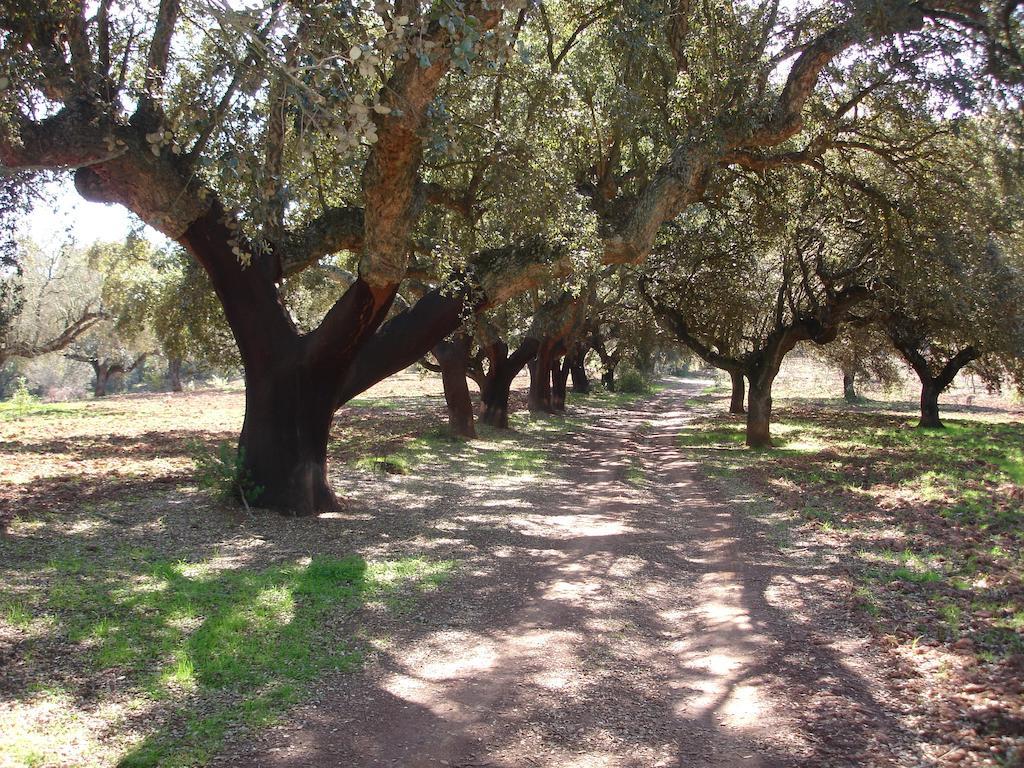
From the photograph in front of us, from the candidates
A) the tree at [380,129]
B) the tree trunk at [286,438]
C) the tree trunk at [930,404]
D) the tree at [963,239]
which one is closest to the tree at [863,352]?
the tree trunk at [930,404]

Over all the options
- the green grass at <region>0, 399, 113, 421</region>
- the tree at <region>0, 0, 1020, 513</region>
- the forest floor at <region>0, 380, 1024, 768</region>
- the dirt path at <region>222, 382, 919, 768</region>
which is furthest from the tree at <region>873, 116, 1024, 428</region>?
the green grass at <region>0, 399, 113, 421</region>

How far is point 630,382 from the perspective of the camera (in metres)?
53.7

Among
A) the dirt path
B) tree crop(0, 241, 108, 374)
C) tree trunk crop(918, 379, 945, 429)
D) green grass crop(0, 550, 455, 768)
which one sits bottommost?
the dirt path

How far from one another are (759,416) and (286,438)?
13526mm

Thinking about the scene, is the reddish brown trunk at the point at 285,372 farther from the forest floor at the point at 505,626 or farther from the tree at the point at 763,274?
the tree at the point at 763,274

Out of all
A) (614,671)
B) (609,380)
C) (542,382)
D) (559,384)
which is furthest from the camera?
(609,380)

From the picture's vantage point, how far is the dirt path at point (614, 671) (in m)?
3.94

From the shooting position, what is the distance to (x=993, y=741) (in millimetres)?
3855

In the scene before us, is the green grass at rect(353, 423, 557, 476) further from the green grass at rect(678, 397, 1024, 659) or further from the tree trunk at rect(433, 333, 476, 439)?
the green grass at rect(678, 397, 1024, 659)

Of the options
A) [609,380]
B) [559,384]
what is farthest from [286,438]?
[609,380]

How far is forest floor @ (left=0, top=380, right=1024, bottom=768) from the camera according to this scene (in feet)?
13.1

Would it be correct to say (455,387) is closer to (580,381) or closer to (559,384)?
(559,384)

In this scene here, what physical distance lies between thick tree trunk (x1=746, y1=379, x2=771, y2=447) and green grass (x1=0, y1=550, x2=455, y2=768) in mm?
13790

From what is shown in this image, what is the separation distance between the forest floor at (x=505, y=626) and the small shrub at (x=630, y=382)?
135 ft
